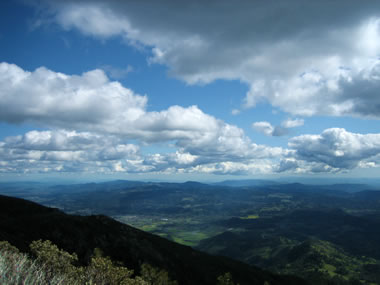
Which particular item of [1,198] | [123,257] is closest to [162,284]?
[123,257]

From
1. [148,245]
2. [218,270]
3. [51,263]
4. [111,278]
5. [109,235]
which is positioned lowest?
[218,270]

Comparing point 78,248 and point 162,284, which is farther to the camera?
point 78,248

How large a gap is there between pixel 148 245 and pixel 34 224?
7395 cm

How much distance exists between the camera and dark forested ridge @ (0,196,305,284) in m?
133

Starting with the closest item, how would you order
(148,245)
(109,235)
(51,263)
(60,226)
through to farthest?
(51,263) < (60,226) < (109,235) < (148,245)

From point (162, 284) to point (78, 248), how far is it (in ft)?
201

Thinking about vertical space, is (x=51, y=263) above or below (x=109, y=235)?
above

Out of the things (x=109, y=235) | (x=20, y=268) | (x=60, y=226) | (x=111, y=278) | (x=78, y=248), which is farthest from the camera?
(x=109, y=235)

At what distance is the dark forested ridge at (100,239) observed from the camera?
5226 inches

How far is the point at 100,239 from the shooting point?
15438 cm

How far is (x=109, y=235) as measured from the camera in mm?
163500

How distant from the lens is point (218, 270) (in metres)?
195

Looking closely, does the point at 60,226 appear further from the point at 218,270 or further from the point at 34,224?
the point at 218,270

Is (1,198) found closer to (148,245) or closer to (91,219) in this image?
(91,219)
